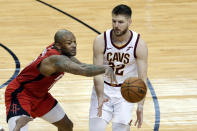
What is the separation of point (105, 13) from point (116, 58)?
7324 millimetres

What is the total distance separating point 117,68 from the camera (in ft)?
19.2

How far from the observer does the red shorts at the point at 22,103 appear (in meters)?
5.59

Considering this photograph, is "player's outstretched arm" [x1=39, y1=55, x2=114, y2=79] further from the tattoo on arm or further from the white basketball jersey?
the white basketball jersey

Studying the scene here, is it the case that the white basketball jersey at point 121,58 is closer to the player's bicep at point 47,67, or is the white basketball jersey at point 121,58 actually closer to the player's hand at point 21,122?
the player's bicep at point 47,67

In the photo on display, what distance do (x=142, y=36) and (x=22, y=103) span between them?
605 cm

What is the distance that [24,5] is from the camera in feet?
44.9

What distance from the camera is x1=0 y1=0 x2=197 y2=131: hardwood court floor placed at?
311 inches

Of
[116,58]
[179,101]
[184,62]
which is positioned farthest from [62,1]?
[116,58]

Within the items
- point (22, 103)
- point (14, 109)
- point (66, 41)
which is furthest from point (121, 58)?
point (14, 109)

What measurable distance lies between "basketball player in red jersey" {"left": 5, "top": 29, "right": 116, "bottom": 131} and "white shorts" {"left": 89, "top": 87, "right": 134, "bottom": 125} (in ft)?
1.98

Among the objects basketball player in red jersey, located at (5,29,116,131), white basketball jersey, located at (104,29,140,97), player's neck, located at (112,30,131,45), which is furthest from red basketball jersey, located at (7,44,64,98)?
player's neck, located at (112,30,131,45)

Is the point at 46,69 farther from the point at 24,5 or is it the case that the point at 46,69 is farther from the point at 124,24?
the point at 24,5

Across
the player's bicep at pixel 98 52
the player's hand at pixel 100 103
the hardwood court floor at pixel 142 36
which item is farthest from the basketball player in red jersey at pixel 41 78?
the hardwood court floor at pixel 142 36

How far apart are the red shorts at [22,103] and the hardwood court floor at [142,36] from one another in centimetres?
147
